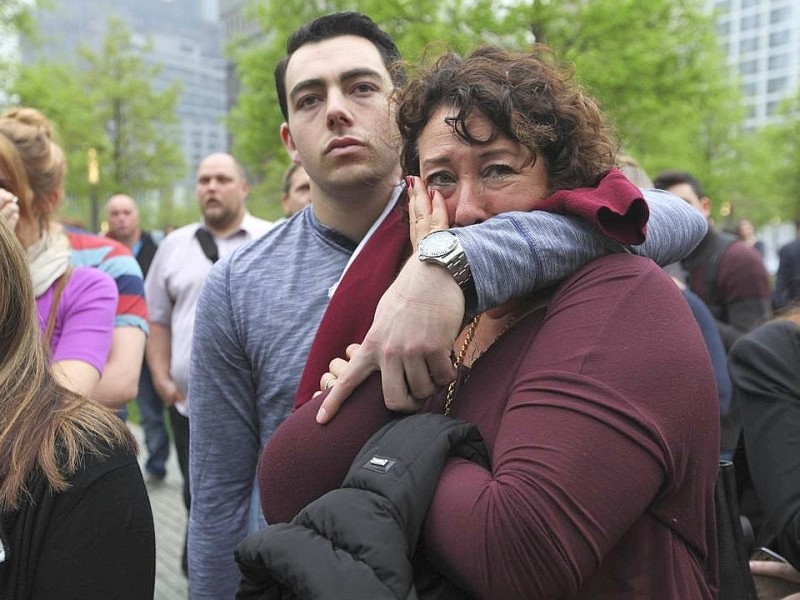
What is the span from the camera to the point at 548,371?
4.00 ft

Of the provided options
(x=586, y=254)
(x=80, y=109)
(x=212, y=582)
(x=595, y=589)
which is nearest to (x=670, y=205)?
(x=586, y=254)

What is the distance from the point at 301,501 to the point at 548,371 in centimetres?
48

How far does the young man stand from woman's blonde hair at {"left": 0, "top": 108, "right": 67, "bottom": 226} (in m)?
0.99

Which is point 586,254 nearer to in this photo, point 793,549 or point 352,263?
point 352,263

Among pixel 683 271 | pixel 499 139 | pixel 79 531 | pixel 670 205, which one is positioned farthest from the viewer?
pixel 683 271

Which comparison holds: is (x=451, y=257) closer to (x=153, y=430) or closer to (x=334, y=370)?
(x=334, y=370)

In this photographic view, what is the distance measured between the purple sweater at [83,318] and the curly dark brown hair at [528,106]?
1.70m

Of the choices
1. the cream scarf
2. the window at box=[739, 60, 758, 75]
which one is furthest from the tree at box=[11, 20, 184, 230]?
the window at box=[739, 60, 758, 75]

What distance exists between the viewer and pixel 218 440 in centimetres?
233

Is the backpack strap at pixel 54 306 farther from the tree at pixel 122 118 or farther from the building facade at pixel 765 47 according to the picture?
the building facade at pixel 765 47

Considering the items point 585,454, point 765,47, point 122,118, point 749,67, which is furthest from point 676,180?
point 749,67

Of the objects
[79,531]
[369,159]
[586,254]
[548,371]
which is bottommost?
[79,531]

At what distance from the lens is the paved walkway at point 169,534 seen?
201 inches

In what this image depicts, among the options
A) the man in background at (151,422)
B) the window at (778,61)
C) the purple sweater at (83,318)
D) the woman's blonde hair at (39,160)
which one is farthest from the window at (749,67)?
the purple sweater at (83,318)
